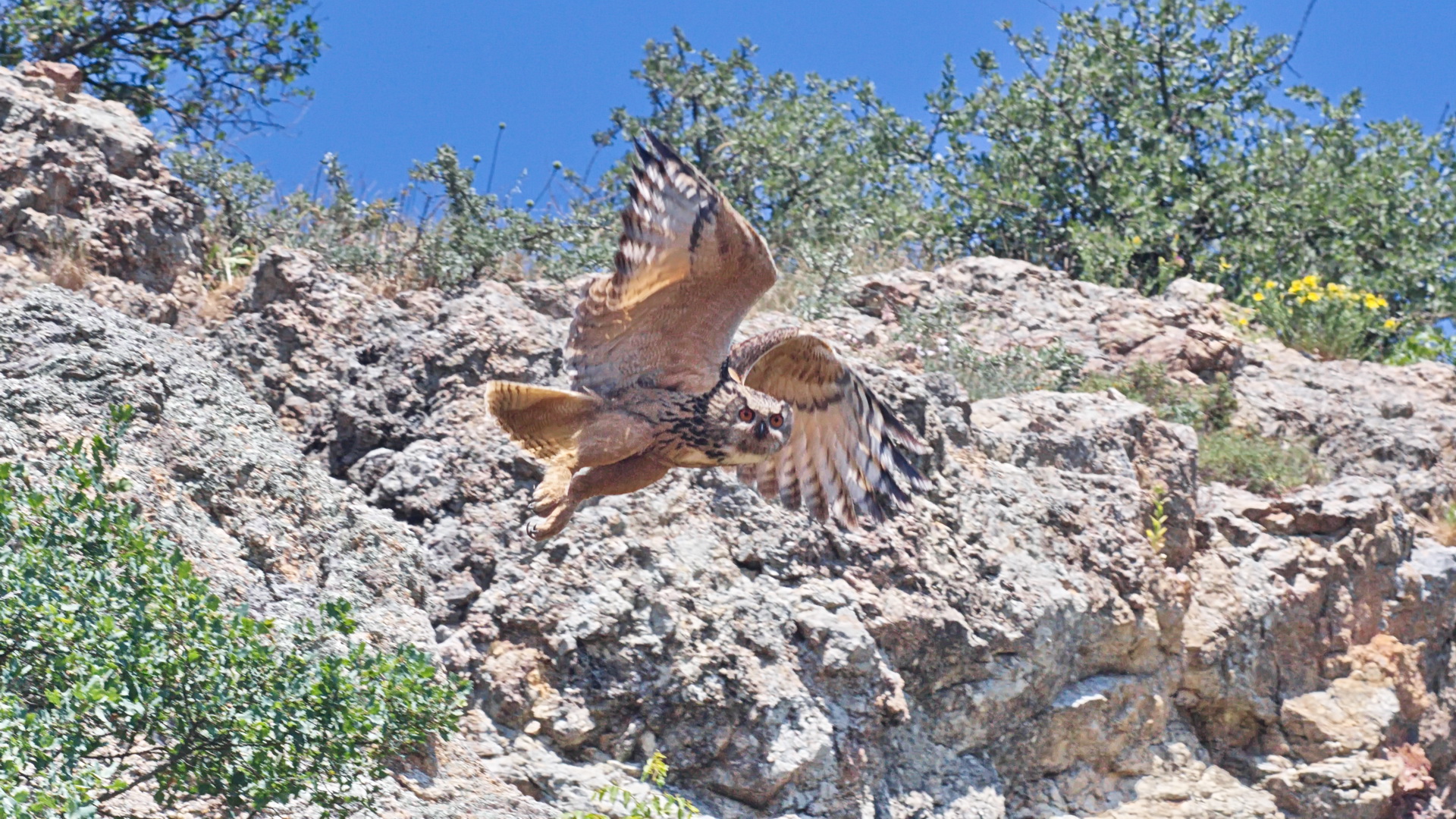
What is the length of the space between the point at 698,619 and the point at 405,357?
1.68m

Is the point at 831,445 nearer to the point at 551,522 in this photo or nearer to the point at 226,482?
the point at 551,522

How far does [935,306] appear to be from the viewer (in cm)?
967

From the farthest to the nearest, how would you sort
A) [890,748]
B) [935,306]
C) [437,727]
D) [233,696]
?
[935,306]
[890,748]
[437,727]
[233,696]

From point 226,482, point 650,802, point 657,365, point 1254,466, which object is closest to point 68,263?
point 226,482

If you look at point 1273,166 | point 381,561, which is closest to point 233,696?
point 381,561

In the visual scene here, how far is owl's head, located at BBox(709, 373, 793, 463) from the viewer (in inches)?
210

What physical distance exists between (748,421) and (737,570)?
3.43 ft

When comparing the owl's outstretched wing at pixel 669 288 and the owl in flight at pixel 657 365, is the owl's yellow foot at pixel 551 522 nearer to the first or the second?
the owl in flight at pixel 657 365

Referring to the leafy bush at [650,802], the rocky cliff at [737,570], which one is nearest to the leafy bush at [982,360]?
the rocky cliff at [737,570]

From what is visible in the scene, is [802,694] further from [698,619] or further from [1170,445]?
[1170,445]

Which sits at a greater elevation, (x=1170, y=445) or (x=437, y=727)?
(x=1170, y=445)

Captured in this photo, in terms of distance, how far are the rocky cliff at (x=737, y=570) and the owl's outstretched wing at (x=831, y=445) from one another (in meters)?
0.34

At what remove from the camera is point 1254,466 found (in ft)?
28.9

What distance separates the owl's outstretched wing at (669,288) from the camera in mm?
5141
